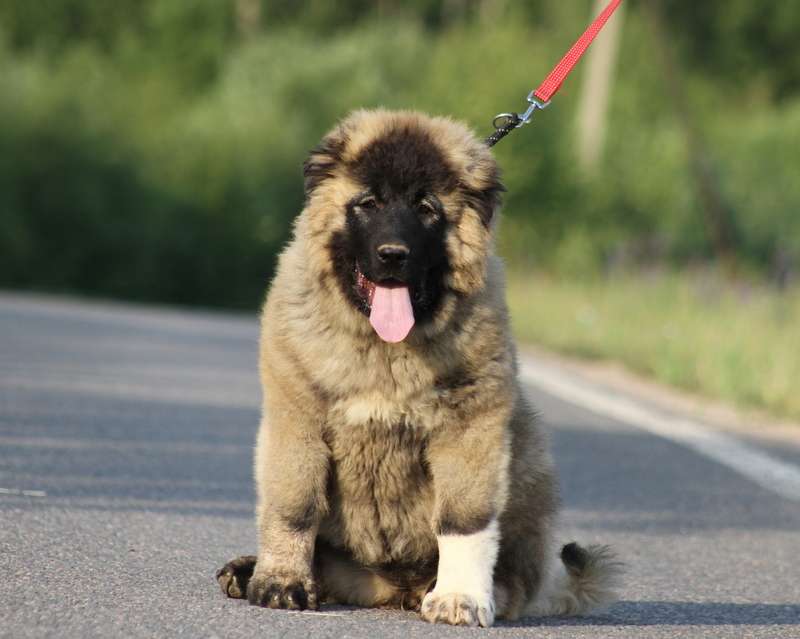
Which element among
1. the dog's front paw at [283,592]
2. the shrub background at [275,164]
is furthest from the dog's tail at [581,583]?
the shrub background at [275,164]

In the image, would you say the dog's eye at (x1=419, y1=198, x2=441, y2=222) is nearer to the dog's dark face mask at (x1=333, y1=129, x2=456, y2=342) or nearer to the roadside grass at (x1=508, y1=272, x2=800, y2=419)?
the dog's dark face mask at (x1=333, y1=129, x2=456, y2=342)

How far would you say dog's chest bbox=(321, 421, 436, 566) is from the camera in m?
4.10

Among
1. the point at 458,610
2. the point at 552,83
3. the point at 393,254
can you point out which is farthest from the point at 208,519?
the point at 552,83

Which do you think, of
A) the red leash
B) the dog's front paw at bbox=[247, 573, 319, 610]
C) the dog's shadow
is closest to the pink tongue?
the dog's front paw at bbox=[247, 573, 319, 610]

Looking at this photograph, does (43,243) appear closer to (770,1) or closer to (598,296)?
(598,296)

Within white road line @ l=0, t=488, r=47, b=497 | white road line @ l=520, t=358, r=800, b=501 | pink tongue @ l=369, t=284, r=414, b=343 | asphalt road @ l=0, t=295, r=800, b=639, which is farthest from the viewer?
white road line @ l=520, t=358, r=800, b=501

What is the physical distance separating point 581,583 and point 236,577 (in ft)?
3.64

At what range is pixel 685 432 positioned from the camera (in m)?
10.0

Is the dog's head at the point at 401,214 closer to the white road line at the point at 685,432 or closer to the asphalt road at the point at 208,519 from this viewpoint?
the asphalt road at the point at 208,519

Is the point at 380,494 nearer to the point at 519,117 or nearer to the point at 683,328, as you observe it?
the point at 519,117

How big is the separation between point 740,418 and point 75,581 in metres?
8.03

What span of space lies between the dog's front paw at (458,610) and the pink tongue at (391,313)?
2.46ft

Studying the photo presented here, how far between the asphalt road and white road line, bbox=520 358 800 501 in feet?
0.49

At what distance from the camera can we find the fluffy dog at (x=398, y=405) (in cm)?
412
